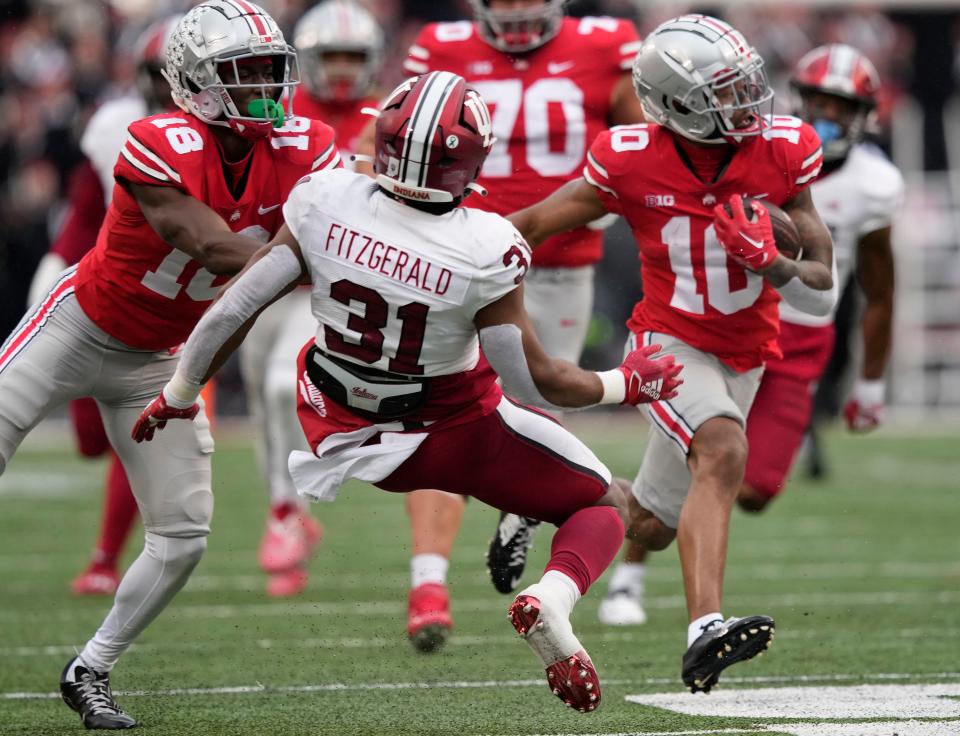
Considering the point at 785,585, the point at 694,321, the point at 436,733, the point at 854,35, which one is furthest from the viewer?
the point at 854,35

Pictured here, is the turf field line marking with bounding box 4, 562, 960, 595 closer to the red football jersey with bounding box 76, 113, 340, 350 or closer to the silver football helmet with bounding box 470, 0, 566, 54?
the silver football helmet with bounding box 470, 0, 566, 54

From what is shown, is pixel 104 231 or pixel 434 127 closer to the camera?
pixel 434 127

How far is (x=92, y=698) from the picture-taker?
15.1 feet

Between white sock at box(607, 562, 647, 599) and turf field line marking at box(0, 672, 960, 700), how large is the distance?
1205mm

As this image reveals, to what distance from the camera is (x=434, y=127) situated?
4035 millimetres

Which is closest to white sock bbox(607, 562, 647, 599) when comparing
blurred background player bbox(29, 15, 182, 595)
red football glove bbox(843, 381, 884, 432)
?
red football glove bbox(843, 381, 884, 432)

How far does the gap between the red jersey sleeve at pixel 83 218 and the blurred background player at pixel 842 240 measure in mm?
2451

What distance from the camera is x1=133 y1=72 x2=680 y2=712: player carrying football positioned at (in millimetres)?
4004

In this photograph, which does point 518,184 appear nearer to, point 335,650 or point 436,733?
point 335,650

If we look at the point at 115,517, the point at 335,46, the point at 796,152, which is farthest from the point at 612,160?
the point at 115,517

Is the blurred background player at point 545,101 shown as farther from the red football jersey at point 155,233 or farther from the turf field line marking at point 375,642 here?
the red football jersey at point 155,233

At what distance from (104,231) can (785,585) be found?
12.0 feet

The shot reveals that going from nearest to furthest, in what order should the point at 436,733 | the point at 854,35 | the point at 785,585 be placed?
the point at 436,733
the point at 785,585
the point at 854,35

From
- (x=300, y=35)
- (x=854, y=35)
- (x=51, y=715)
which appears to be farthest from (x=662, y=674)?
(x=854, y=35)
